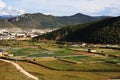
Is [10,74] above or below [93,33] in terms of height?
below

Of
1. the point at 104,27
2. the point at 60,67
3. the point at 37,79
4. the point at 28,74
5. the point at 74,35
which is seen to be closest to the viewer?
the point at 37,79

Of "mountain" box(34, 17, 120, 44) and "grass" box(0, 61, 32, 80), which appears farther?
"mountain" box(34, 17, 120, 44)

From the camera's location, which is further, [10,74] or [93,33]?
[93,33]

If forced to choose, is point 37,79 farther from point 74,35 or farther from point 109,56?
point 74,35

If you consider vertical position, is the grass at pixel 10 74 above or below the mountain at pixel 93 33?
below

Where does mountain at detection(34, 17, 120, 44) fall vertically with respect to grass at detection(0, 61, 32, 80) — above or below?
above

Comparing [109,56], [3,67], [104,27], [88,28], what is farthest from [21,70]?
[88,28]

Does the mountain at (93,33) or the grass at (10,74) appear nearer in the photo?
the grass at (10,74)

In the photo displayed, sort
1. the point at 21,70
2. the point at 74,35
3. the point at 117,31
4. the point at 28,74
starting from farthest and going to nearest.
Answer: the point at 74,35 < the point at 117,31 < the point at 21,70 < the point at 28,74
